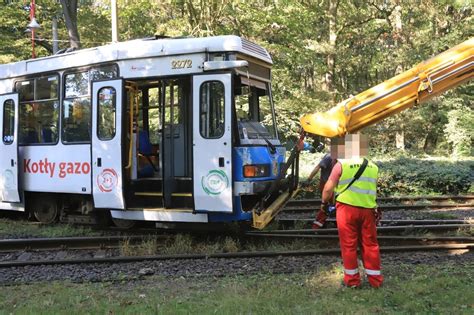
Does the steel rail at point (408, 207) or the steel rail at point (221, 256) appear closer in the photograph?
the steel rail at point (221, 256)

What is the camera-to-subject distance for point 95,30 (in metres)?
24.9

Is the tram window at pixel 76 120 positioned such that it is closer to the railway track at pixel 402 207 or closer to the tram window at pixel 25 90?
the tram window at pixel 25 90

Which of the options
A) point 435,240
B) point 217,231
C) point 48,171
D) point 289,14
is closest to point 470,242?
point 435,240

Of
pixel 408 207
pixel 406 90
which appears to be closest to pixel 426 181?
pixel 408 207

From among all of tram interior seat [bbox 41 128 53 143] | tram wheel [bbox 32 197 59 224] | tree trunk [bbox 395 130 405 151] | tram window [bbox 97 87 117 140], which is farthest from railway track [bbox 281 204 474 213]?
tree trunk [bbox 395 130 405 151]

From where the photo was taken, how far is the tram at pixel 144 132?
7395 millimetres

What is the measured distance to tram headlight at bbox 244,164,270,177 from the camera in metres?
7.38

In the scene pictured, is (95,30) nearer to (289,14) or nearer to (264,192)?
(289,14)

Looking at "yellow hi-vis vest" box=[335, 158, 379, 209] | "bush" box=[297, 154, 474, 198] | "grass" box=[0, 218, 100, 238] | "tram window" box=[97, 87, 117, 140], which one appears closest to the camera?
"yellow hi-vis vest" box=[335, 158, 379, 209]

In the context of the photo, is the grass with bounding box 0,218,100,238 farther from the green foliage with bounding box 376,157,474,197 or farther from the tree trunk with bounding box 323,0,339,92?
the tree trunk with bounding box 323,0,339,92

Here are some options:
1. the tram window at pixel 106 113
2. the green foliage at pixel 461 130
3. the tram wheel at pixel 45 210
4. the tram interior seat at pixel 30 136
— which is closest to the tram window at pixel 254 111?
the tram window at pixel 106 113

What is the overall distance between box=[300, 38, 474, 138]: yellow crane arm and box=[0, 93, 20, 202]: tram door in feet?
21.4

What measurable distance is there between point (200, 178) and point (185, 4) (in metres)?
14.1

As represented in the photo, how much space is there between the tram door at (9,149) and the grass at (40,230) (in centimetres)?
56
